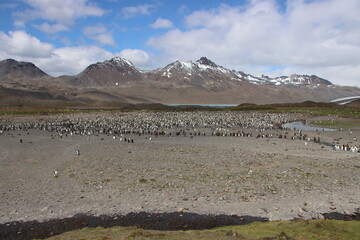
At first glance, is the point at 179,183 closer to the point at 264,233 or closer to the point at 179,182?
the point at 179,182

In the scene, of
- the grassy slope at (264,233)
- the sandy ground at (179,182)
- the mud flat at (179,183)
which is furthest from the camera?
the sandy ground at (179,182)

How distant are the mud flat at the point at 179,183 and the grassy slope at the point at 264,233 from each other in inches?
78.5

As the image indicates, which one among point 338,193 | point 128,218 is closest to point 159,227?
point 128,218

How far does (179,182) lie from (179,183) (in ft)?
0.54

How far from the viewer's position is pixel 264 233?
27.0 feet

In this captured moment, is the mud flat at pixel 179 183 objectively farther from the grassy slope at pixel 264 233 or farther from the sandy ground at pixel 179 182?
the grassy slope at pixel 264 233

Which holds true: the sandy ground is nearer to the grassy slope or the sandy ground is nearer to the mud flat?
the mud flat

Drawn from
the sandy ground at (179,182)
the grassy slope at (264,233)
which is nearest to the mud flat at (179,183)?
the sandy ground at (179,182)

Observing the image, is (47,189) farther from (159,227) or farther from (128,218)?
(159,227)

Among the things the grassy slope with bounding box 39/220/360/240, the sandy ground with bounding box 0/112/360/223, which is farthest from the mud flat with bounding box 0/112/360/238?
the grassy slope with bounding box 39/220/360/240

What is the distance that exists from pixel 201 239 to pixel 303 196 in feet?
23.7

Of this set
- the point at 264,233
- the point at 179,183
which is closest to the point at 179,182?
the point at 179,183

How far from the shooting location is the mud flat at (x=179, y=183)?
11539 mm

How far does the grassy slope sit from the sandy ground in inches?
80.2
